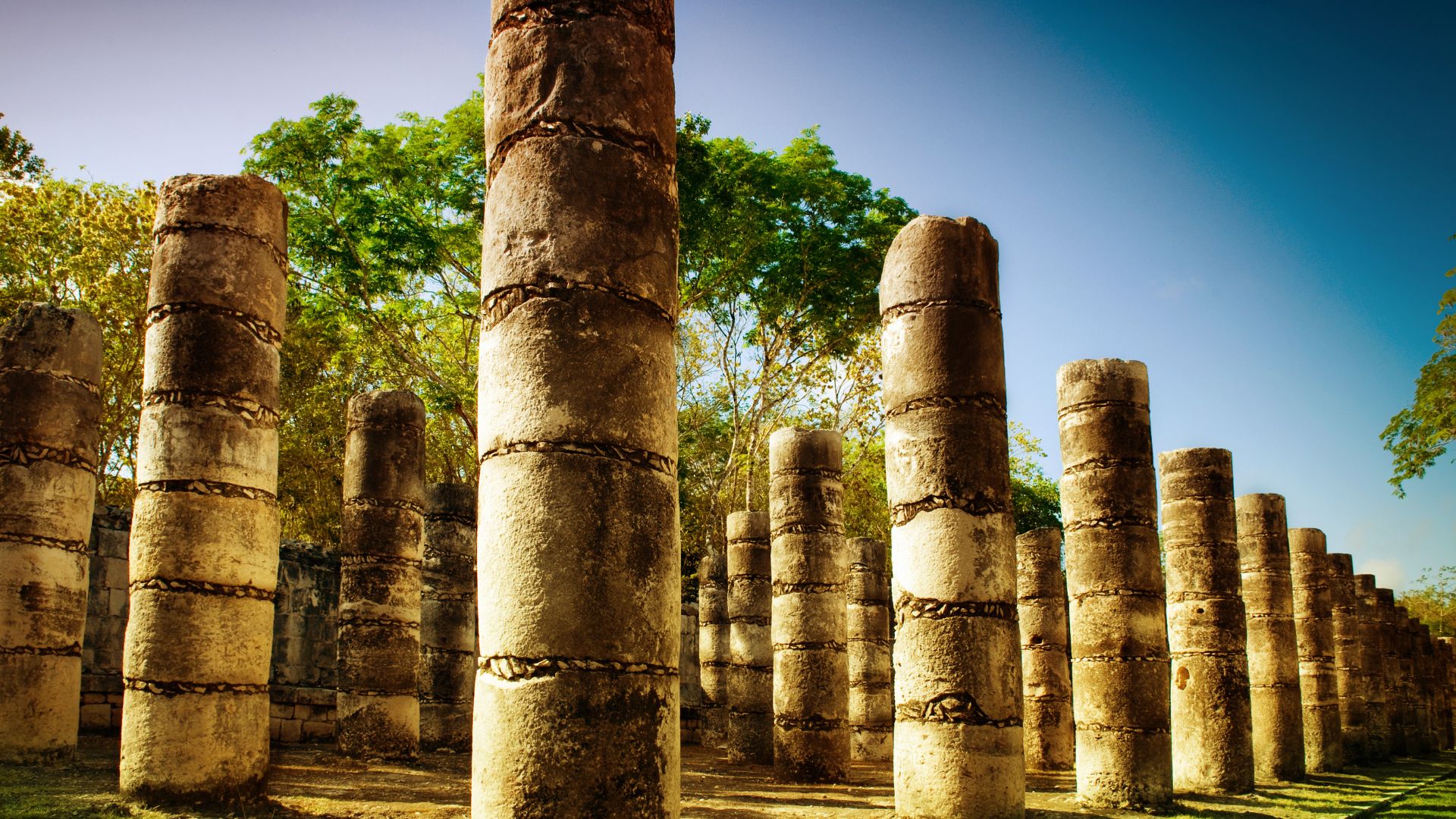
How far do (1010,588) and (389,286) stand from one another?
1232cm

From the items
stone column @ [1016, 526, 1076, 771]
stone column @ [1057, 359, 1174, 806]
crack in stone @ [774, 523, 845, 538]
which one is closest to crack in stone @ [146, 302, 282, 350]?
crack in stone @ [774, 523, 845, 538]

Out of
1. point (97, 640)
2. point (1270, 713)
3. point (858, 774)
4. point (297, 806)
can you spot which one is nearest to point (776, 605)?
point (858, 774)

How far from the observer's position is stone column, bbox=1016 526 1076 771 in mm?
14312

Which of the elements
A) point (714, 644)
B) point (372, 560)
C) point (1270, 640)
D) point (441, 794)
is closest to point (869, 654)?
point (714, 644)

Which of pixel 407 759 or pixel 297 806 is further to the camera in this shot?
pixel 407 759

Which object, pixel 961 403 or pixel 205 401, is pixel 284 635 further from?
pixel 961 403

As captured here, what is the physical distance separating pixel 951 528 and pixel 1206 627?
539 cm

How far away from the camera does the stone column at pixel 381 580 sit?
1149cm

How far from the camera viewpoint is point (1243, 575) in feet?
49.2

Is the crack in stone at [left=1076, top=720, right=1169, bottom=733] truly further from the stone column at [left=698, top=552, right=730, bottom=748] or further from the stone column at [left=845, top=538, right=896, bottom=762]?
the stone column at [left=698, top=552, right=730, bottom=748]

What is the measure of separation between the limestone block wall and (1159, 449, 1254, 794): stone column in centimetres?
1175

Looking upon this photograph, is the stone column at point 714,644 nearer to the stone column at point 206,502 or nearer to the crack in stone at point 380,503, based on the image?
the crack in stone at point 380,503

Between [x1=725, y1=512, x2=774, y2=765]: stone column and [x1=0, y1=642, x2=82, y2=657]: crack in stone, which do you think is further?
[x1=725, y1=512, x2=774, y2=765]: stone column

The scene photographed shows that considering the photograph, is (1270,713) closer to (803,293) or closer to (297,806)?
(803,293)
